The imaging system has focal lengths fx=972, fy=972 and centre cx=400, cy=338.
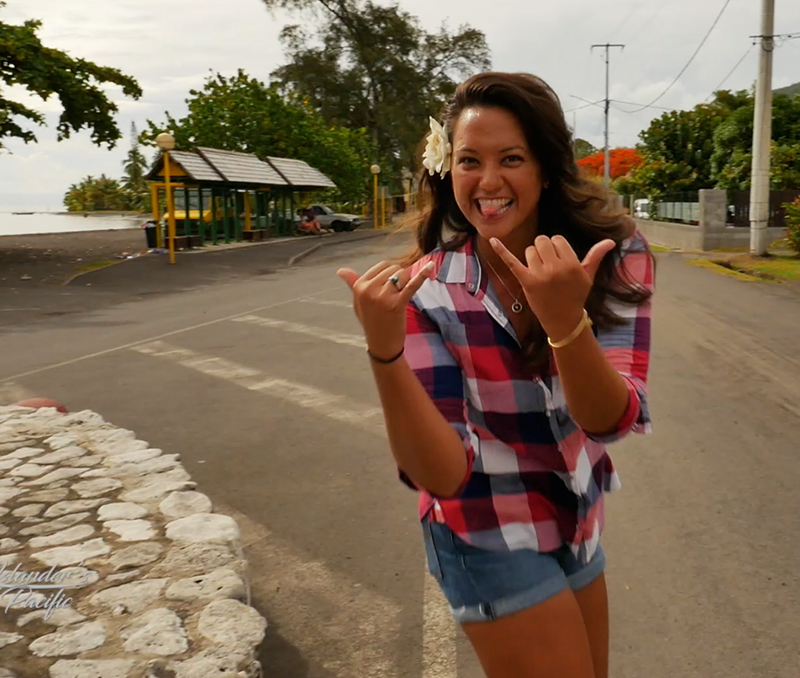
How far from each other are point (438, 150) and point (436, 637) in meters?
2.26

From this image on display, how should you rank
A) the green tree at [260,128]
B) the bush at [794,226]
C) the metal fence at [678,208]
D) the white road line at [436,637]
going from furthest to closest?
the green tree at [260,128] → the metal fence at [678,208] → the bush at [794,226] → the white road line at [436,637]

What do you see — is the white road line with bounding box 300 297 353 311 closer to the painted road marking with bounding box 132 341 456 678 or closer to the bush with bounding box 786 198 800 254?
the painted road marking with bounding box 132 341 456 678

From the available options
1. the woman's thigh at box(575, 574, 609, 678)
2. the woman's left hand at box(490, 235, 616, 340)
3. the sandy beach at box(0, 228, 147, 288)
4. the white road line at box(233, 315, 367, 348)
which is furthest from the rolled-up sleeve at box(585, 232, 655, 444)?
the sandy beach at box(0, 228, 147, 288)

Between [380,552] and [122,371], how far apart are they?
6031 mm

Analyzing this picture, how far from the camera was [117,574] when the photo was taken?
399 cm

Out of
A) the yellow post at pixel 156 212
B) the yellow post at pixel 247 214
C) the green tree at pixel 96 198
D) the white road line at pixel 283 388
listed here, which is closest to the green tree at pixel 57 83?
the yellow post at pixel 156 212

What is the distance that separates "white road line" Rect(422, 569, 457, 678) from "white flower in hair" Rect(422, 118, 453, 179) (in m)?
2.03

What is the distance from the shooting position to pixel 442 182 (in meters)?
2.37

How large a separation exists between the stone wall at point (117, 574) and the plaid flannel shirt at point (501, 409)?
5.00 ft

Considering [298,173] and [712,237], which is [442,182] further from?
[298,173]

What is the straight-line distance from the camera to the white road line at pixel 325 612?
3.63 meters

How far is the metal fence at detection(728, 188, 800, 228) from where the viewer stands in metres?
28.2

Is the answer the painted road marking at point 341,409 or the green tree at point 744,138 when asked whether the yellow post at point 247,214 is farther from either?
the painted road marking at point 341,409

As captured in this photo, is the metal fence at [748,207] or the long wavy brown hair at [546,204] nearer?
the long wavy brown hair at [546,204]
